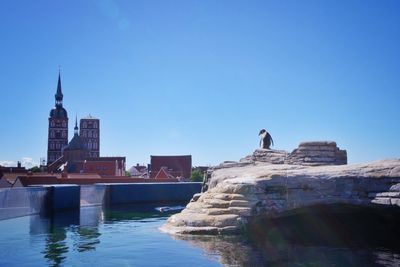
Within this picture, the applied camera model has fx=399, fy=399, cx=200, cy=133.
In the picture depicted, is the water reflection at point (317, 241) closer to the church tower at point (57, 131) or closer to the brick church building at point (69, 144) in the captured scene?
the brick church building at point (69, 144)

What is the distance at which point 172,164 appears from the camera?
7781cm

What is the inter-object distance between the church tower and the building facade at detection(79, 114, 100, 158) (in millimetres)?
12143

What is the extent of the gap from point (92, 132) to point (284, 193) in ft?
420

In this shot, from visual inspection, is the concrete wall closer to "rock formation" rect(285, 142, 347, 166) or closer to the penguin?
the penguin

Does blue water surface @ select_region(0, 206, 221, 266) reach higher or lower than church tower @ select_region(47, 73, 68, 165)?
lower

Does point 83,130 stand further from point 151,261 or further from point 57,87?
point 151,261

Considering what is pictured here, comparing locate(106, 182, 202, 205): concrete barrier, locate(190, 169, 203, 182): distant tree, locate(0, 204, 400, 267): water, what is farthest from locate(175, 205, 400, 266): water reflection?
locate(190, 169, 203, 182): distant tree

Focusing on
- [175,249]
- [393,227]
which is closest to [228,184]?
[175,249]

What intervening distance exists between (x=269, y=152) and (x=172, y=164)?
5389cm

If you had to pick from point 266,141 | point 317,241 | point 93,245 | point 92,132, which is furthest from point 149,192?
point 92,132

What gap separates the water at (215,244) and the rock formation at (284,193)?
36.3 inches

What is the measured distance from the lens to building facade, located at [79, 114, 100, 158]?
138m

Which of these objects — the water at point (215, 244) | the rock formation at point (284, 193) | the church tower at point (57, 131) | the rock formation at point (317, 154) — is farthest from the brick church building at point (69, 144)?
the rock formation at point (284, 193)

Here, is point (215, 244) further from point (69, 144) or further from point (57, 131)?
point (57, 131)
